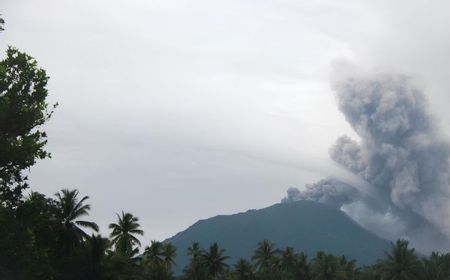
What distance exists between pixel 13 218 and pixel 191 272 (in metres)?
55.7

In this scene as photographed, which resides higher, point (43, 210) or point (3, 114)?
point (3, 114)

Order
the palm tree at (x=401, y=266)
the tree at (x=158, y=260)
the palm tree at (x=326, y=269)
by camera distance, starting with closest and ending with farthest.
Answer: the tree at (x=158, y=260)
the palm tree at (x=401, y=266)
the palm tree at (x=326, y=269)

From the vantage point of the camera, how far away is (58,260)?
51938mm

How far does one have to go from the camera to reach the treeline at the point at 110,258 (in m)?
34.2

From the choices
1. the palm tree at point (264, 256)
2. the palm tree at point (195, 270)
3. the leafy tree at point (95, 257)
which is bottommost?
the leafy tree at point (95, 257)

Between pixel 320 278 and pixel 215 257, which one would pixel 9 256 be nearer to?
pixel 215 257

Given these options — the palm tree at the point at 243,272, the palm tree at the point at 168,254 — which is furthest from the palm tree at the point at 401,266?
the palm tree at the point at 168,254

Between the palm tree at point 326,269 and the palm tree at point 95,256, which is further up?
the palm tree at point 326,269

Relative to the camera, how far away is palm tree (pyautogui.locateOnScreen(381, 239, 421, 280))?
90.7 m

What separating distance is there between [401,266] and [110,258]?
167ft

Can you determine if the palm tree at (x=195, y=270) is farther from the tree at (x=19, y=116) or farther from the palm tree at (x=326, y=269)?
the tree at (x=19, y=116)

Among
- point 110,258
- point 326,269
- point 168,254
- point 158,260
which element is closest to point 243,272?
point 326,269

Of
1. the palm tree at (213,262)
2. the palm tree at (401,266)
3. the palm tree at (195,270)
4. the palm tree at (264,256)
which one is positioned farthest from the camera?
the palm tree at (264,256)

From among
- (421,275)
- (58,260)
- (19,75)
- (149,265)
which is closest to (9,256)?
(19,75)
